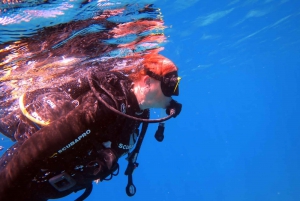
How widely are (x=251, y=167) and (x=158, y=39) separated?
8223 cm

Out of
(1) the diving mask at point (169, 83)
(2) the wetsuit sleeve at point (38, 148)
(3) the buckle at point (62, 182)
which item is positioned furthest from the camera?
(1) the diving mask at point (169, 83)

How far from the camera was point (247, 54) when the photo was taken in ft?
113

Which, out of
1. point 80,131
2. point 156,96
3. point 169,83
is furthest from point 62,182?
point 169,83

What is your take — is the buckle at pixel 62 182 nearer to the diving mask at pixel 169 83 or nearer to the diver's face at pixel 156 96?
the diver's face at pixel 156 96

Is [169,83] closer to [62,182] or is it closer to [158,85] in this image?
[158,85]

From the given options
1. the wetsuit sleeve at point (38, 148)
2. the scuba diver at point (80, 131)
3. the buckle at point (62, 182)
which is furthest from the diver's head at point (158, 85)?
the buckle at point (62, 182)

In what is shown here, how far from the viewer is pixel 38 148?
10.4ft

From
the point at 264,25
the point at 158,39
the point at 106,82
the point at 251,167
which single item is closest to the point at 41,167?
the point at 106,82

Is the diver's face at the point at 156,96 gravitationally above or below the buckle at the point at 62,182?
above

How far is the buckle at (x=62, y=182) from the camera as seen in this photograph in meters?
3.54

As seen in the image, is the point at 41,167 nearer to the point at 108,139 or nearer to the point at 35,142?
the point at 35,142

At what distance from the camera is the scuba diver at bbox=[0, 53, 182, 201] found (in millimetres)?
3213

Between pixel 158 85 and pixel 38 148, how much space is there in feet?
6.49

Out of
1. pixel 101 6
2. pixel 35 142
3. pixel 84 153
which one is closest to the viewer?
pixel 35 142
